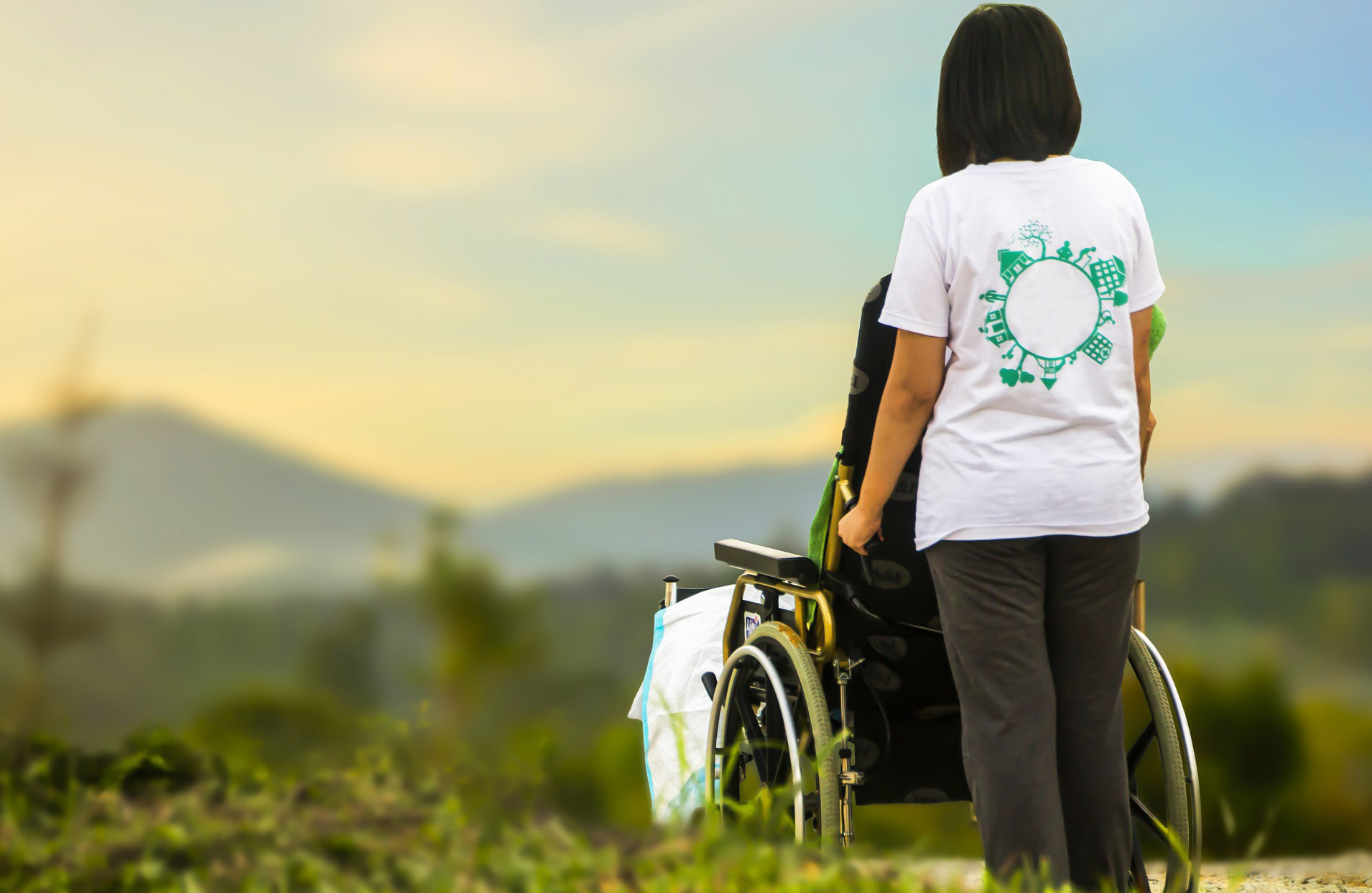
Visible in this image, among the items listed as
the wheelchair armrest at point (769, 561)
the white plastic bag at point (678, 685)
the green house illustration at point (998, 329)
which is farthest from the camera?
the white plastic bag at point (678, 685)

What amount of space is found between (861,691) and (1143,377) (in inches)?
29.6

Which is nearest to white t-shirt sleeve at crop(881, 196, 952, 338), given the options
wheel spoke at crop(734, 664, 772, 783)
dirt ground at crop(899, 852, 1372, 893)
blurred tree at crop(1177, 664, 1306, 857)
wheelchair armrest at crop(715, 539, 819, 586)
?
wheelchair armrest at crop(715, 539, 819, 586)

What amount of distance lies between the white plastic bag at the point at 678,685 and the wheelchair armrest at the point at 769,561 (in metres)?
0.13

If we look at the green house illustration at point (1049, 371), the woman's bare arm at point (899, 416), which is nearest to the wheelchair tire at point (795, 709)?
the woman's bare arm at point (899, 416)

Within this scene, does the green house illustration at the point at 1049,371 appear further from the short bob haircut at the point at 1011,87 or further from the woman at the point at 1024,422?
the short bob haircut at the point at 1011,87

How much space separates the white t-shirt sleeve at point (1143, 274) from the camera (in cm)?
200

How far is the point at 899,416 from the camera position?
195cm

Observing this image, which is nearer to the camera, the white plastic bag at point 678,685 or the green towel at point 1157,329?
the green towel at point 1157,329

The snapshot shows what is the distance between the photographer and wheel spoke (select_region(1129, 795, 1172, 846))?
2.11 metres

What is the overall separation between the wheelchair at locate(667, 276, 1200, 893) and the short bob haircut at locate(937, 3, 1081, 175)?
0.30m

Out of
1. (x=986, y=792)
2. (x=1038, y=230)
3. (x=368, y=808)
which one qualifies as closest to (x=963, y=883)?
(x=986, y=792)

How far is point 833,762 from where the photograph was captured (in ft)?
6.91

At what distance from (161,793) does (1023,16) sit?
2.20 m

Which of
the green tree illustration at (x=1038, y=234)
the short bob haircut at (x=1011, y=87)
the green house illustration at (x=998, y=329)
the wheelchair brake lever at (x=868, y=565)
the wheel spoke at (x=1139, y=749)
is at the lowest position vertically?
the wheel spoke at (x=1139, y=749)
